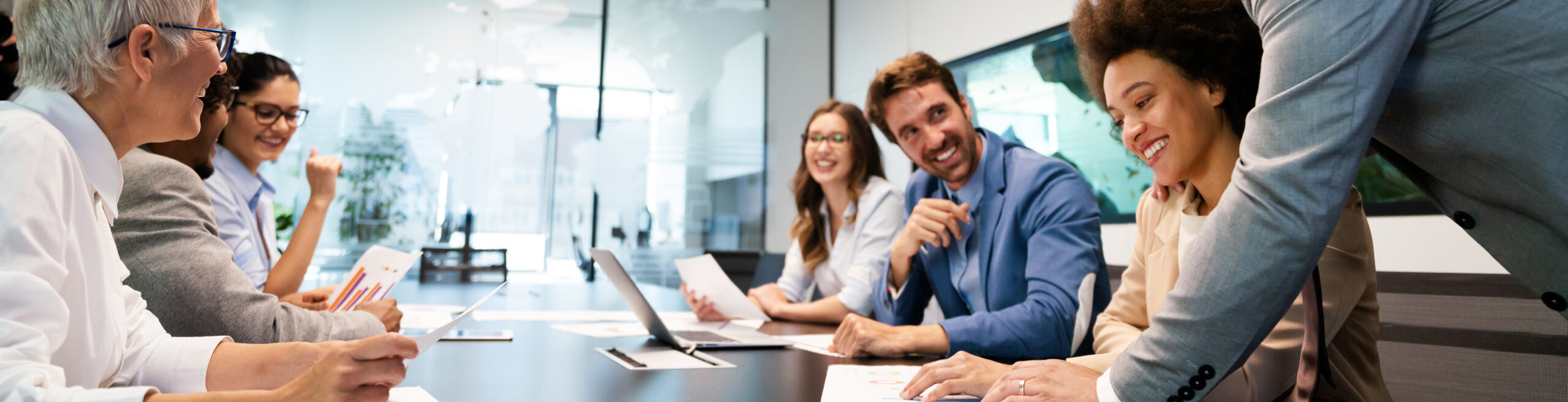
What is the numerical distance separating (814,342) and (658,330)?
31cm

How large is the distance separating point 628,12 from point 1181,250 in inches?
201

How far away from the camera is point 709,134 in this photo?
5879 millimetres

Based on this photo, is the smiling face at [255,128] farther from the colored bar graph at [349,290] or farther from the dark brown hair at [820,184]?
the dark brown hair at [820,184]

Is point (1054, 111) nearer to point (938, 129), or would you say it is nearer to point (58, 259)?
point (938, 129)

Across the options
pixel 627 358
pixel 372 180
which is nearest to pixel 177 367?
pixel 627 358

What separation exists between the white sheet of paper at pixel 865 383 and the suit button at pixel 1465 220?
513 mm

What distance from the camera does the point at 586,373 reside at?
117 cm

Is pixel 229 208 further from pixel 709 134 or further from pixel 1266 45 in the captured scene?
pixel 709 134

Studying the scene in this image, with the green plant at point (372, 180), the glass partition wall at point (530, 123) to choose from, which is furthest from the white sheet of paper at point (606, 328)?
the green plant at point (372, 180)

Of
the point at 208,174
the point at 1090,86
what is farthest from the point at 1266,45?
the point at 208,174

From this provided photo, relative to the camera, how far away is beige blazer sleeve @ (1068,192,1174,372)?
1.30 metres

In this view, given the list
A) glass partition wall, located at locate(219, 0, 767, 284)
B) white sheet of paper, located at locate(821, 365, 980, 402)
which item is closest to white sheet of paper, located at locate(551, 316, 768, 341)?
white sheet of paper, located at locate(821, 365, 980, 402)

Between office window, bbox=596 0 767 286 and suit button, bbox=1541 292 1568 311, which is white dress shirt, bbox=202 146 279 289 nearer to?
suit button, bbox=1541 292 1568 311

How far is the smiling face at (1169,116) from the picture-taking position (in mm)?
1043
